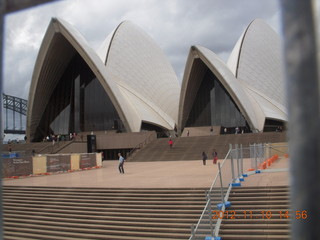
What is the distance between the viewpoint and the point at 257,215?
850 cm

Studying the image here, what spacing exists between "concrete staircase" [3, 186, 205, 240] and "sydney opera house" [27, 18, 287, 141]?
81.9 ft

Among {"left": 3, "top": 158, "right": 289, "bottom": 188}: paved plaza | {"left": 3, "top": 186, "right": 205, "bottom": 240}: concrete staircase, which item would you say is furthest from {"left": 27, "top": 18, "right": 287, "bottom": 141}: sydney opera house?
{"left": 3, "top": 186, "right": 205, "bottom": 240}: concrete staircase

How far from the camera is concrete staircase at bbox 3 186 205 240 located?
8.80m

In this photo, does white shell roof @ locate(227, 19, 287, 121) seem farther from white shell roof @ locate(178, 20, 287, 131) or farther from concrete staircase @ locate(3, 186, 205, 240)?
concrete staircase @ locate(3, 186, 205, 240)

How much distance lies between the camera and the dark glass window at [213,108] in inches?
1598

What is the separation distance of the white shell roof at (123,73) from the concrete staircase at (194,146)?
7660 millimetres

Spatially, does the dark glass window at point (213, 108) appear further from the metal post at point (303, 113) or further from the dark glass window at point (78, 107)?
the metal post at point (303, 113)

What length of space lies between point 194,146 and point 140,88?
1625 cm

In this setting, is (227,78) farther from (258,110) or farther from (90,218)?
(90,218)

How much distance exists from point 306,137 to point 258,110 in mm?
39616

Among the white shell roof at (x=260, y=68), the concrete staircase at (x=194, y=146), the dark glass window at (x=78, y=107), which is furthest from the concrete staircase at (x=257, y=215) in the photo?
the white shell roof at (x=260, y=68)

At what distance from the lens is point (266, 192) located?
9578mm

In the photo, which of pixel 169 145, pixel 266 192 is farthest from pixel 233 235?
pixel 169 145

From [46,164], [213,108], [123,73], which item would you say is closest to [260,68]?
[213,108]
